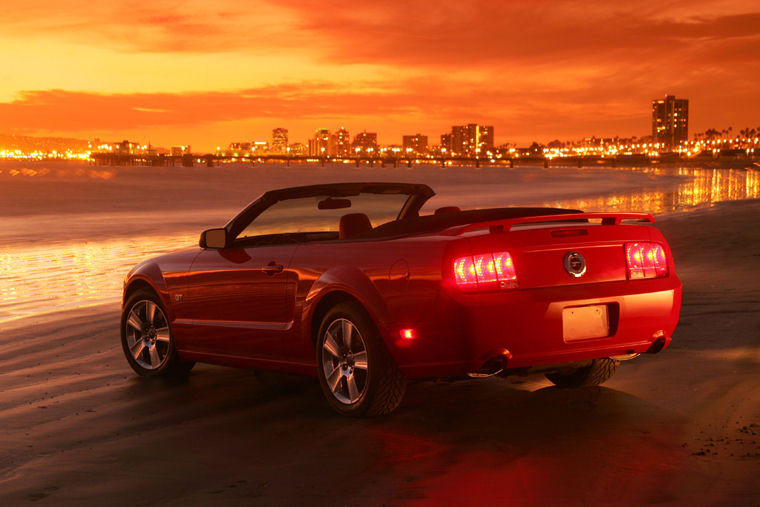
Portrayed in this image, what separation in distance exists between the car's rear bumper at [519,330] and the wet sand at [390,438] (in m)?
0.39

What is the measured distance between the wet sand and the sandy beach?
0.01 m

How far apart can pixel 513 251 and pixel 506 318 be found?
361 mm

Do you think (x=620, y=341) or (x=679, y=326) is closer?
(x=620, y=341)

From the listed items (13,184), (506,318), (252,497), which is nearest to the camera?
(252,497)

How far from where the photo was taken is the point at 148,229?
29250 millimetres

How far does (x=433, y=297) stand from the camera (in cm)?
540

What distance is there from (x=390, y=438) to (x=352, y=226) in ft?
4.88

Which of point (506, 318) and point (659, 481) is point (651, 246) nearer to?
point (506, 318)

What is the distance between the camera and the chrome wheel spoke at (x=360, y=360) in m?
5.89

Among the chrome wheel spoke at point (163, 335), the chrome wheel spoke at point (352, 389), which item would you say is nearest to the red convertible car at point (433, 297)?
the chrome wheel spoke at point (352, 389)

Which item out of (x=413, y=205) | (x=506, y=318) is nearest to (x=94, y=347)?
(x=413, y=205)

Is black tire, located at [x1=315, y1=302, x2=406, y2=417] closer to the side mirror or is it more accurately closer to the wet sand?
the wet sand

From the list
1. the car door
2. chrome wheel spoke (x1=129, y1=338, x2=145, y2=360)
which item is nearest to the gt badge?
the car door

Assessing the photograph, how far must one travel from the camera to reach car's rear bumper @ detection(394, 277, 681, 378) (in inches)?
211
